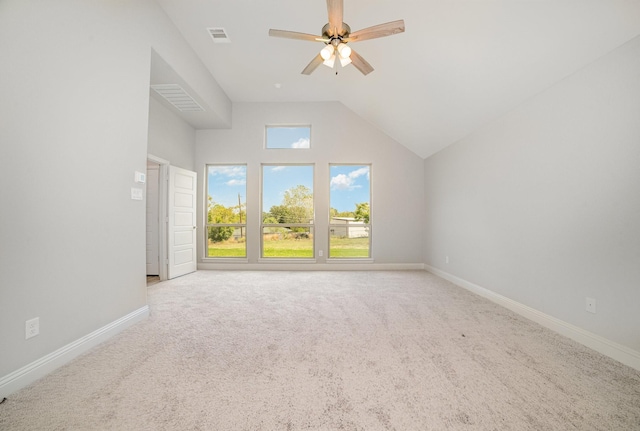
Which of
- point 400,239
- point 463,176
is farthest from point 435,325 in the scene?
point 400,239

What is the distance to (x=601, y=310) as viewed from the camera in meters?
2.13

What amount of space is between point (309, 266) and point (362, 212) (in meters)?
1.65

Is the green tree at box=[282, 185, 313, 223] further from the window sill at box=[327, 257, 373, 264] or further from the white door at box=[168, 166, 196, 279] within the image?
the white door at box=[168, 166, 196, 279]

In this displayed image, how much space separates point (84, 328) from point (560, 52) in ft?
15.4

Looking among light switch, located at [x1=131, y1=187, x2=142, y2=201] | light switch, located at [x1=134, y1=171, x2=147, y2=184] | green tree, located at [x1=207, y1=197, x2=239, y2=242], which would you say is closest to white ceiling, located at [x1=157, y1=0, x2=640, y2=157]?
light switch, located at [x1=134, y1=171, x2=147, y2=184]

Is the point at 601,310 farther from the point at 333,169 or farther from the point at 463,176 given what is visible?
the point at 333,169

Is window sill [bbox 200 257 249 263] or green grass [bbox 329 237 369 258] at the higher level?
green grass [bbox 329 237 369 258]

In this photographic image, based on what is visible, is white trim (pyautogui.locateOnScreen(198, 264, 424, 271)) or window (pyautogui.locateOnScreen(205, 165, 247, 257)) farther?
window (pyautogui.locateOnScreen(205, 165, 247, 257))

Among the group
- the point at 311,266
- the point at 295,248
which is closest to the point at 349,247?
the point at 311,266

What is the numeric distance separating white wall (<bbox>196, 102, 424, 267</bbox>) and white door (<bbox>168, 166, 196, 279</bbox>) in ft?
1.20

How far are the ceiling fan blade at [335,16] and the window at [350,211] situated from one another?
3383 millimetres

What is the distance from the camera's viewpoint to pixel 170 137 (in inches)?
189

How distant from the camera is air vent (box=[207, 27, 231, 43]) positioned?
3514 millimetres

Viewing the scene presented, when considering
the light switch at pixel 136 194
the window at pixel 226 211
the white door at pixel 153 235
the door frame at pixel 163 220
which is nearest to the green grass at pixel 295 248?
the window at pixel 226 211
